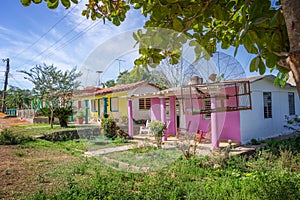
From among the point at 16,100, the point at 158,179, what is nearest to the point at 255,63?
the point at 158,179

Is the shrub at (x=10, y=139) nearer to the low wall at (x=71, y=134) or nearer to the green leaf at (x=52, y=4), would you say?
the low wall at (x=71, y=134)

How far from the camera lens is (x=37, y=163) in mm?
6215

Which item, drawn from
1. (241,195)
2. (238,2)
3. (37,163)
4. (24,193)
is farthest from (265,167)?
(37,163)

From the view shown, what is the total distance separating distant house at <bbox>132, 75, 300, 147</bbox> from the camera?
780cm

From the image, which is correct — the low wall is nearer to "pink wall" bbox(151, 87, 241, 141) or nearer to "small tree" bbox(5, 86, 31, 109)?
"pink wall" bbox(151, 87, 241, 141)

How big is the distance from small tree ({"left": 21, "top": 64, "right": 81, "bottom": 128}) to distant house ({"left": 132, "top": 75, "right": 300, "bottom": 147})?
25.3 feet

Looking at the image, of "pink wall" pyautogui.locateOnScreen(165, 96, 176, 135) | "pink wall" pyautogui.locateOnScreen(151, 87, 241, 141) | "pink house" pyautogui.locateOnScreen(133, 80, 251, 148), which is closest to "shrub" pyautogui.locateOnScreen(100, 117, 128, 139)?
"pink house" pyautogui.locateOnScreen(133, 80, 251, 148)

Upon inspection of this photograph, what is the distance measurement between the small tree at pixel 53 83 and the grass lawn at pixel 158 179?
9.90 metres

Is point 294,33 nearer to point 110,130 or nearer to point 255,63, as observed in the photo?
point 255,63

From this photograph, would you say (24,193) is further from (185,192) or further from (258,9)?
(258,9)

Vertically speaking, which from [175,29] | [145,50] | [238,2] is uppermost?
[238,2]

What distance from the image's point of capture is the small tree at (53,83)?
15.9 metres

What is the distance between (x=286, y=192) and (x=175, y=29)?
119 inches

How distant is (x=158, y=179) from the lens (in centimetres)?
433
